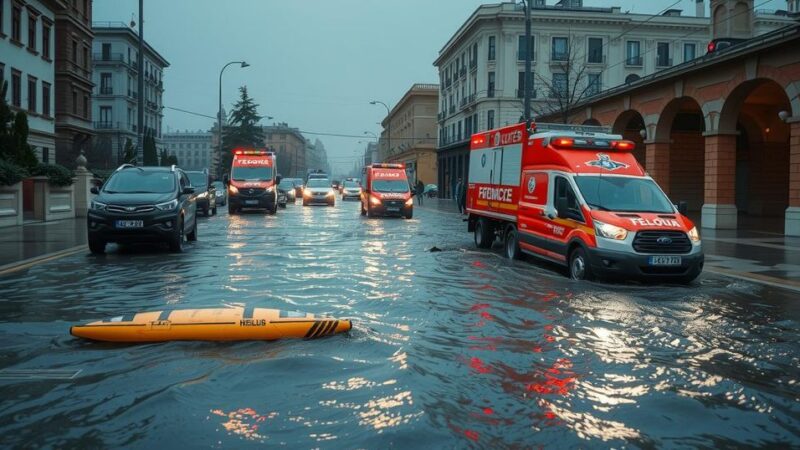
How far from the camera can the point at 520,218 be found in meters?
13.9

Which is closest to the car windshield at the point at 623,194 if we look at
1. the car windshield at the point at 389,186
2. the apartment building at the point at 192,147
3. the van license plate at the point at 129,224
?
the van license plate at the point at 129,224

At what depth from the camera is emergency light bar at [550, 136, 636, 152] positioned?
1259 cm

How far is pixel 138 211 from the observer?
45.8 ft

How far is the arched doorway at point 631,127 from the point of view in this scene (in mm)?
32500

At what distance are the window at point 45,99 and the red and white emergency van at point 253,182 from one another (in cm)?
1759

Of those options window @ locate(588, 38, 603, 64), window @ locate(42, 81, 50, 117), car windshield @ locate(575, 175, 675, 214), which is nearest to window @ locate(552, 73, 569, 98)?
window @ locate(588, 38, 603, 64)

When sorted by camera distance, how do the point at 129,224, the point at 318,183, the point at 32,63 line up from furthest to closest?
the point at 318,183 < the point at 32,63 < the point at 129,224

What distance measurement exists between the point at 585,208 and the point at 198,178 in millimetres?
23641

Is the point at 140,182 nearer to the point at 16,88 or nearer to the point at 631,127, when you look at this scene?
the point at 631,127

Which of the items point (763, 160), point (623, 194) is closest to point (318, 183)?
point (763, 160)

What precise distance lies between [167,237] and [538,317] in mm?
8803

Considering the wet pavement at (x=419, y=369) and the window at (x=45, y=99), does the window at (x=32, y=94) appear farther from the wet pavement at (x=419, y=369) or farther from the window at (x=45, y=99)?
the wet pavement at (x=419, y=369)

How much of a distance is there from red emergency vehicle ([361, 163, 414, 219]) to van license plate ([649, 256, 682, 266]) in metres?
20.1

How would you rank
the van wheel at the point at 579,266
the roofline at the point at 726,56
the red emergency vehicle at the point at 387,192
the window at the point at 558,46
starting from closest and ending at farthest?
1. the van wheel at the point at 579,266
2. the roofline at the point at 726,56
3. the red emergency vehicle at the point at 387,192
4. the window at the point at 558,46
